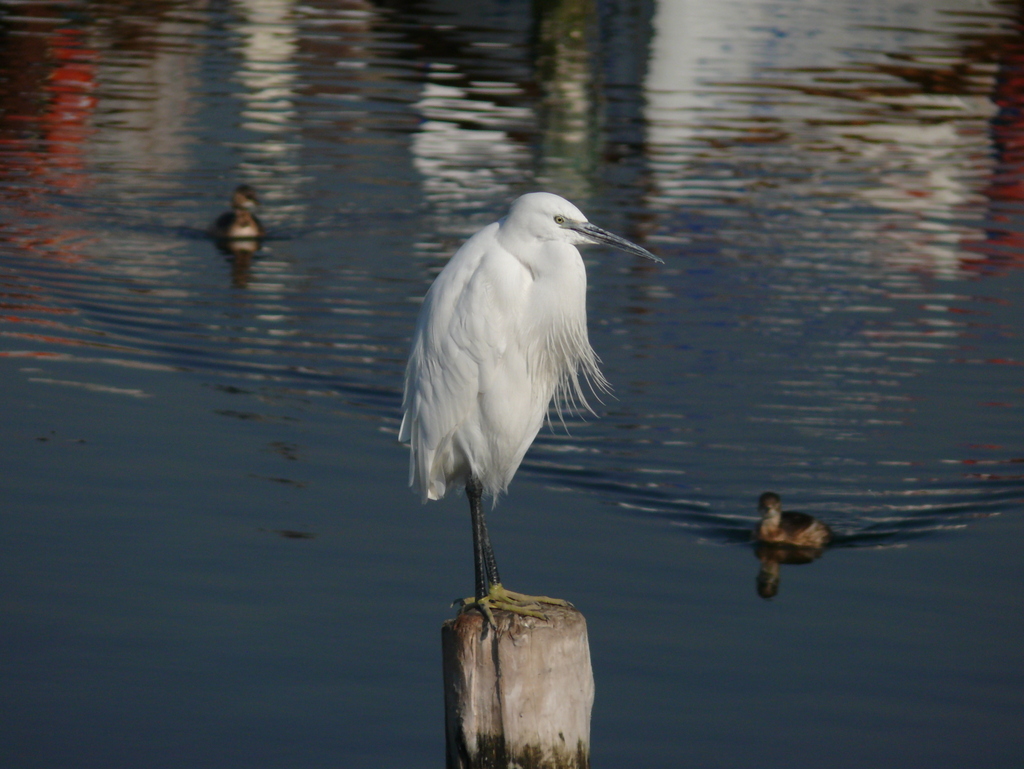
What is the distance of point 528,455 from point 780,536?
2.01 m

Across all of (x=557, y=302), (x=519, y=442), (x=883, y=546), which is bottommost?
(x=883, y=546)

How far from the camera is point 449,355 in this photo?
5.38m

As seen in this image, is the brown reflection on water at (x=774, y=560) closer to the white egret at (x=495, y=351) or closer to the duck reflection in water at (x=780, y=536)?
the duck reflection in water at (x=780, y=536)

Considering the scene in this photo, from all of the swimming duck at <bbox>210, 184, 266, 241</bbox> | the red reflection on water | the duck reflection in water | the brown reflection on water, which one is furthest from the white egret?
the red reflection on water

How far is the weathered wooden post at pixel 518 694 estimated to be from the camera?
452 cm

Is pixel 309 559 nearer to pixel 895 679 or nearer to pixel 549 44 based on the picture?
pixel 895 679

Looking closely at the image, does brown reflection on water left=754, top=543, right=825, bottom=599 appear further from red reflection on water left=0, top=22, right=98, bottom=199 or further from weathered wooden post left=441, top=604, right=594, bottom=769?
red reflection on water left=0, top=22, right=98, bottom=199

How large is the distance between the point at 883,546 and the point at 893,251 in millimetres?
6675

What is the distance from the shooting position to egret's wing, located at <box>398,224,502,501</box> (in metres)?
5.28

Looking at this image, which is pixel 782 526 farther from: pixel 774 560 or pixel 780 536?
pixel 774 560

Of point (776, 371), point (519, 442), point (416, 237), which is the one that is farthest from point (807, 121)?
point (519, 442)

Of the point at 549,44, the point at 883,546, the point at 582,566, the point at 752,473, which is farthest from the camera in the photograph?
the point at 549,44

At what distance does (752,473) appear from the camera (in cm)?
926

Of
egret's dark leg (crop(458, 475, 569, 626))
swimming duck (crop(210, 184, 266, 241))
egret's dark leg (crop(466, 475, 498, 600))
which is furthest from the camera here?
swimming duck (crop(210, 184, 266, 241))
